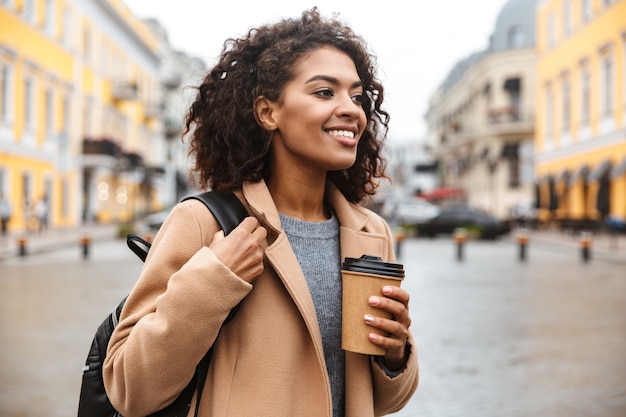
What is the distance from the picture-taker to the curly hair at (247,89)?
1949 millimetres

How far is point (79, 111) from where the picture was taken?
38.5m

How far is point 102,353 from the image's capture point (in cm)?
187

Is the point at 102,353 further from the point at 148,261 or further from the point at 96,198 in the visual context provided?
the point at 96,198

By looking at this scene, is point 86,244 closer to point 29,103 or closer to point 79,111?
point 29,103

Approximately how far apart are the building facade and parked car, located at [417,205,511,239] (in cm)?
1224

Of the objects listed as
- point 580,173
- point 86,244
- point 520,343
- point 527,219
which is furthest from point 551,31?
point 520,343

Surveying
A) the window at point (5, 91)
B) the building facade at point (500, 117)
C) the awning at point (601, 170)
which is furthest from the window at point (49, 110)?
the building facade at point (500, 117)

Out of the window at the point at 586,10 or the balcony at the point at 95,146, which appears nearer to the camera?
the window at the point at 586,10

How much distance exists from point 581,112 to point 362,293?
116 ft

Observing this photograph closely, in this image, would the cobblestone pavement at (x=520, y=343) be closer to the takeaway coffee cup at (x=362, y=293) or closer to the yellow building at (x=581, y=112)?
the takeaway coffee cup at (x=362, y=293)

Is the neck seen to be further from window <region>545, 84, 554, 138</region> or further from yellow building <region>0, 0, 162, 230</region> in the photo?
window <region>545, 84, 554, 138</region>

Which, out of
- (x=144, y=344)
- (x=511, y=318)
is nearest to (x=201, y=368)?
(x=144, y=344)

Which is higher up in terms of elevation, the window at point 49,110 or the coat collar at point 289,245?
the window at point 49,110

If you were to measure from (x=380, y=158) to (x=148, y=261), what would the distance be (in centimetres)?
89
